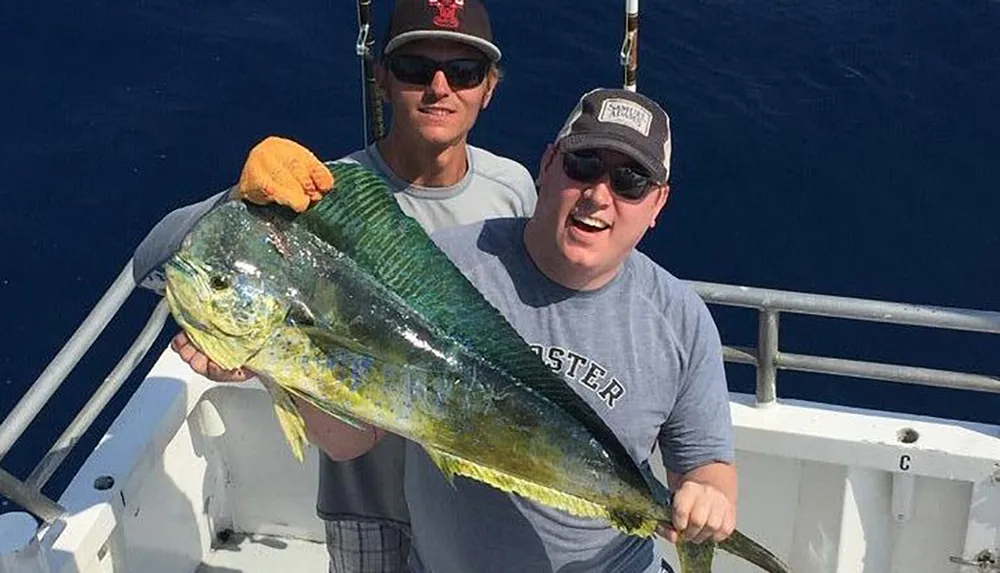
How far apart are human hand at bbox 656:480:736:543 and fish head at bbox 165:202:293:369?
3.23 ft

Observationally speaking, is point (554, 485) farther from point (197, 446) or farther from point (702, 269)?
point (702, 269)

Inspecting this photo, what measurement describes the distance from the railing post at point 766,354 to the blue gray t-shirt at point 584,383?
1064 millimetres

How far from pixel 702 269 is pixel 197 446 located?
5182 millimetres

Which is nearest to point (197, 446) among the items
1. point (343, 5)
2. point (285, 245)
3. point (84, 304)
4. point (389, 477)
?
point (389, 477)

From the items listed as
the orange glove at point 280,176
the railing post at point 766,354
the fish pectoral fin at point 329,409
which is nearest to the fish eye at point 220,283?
the orange glove at point 280,176

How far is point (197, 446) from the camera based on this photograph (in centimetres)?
→ 455

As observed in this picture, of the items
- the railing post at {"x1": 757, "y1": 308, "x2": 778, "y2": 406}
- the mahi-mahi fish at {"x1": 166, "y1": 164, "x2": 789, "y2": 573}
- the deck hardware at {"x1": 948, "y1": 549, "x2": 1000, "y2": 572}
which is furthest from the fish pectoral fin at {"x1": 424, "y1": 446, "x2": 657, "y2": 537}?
the deck hardware at {"x1": 948, "y1": 549, "x2": 1000, "y2": 572}

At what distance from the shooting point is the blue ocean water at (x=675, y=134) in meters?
8.48

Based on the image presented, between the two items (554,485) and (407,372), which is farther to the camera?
(554,485)

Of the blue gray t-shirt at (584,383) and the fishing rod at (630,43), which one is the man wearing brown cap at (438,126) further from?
→ the fishing rod at (630,43)

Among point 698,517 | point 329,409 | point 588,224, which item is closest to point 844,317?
point 698,517

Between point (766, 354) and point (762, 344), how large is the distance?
1.8 inches

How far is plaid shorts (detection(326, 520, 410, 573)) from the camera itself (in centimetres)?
349

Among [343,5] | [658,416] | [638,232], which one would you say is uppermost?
[343,5]
